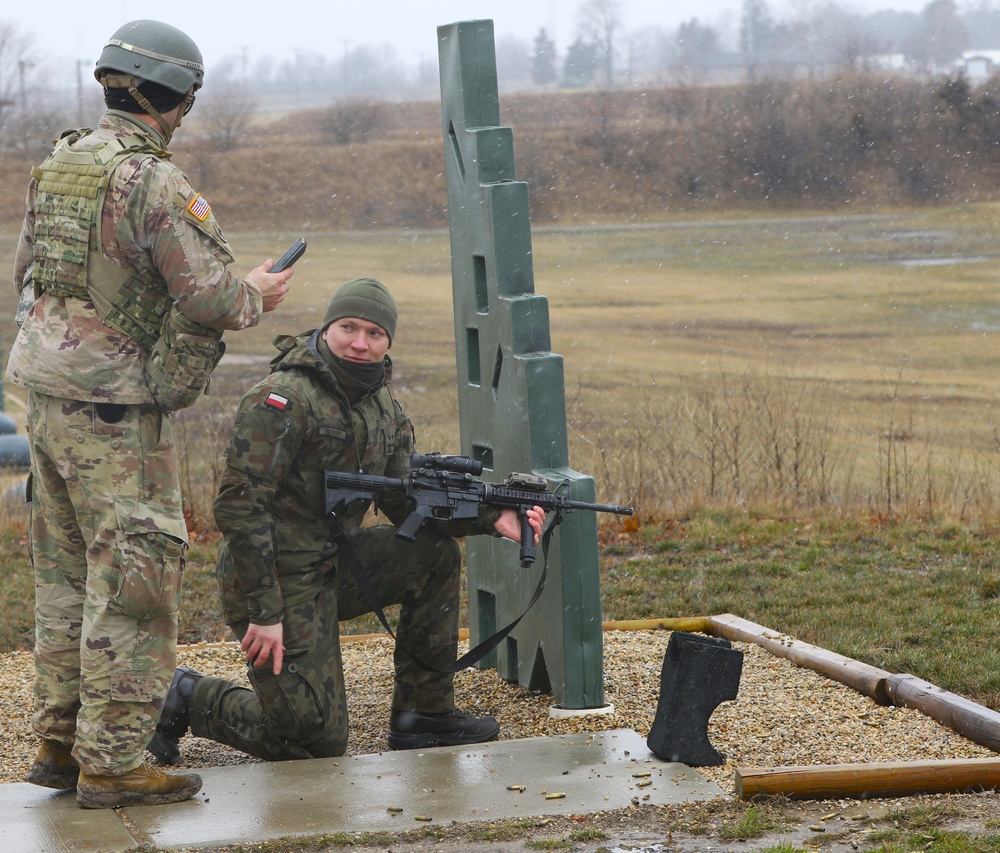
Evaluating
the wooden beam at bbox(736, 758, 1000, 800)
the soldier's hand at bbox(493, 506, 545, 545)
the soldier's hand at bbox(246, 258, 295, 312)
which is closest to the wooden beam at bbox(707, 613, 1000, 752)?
the wooden beam at bbox(736, 758, 1000, 800)

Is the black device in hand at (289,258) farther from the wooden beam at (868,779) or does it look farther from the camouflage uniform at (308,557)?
the wooden beam at (868,779)

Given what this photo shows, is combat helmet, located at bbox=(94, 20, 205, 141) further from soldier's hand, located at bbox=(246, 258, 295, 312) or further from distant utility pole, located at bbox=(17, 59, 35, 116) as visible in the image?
distant utility pole, located at bbox=(17, 59, 35, 116)

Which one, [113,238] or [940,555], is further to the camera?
[940,555]

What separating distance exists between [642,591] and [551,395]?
8.85ft

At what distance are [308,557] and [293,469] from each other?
0.29 meters

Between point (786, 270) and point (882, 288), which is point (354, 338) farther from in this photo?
point (786, 270)

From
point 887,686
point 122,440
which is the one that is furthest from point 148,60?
point 887,686

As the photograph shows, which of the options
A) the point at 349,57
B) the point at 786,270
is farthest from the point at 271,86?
the point at 786,270

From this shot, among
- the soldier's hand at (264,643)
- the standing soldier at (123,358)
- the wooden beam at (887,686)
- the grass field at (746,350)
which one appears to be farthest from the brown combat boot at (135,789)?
the grass field at (746,350)

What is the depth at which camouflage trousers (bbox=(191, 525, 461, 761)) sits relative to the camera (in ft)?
14.3

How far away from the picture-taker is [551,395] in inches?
187

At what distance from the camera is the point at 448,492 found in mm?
4383

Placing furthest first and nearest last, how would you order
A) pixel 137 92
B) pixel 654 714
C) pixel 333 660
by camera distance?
pixel 654 714 → pixel 333 660 → pixel 137 92

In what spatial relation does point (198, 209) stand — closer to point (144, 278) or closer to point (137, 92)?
point (144, 278)
